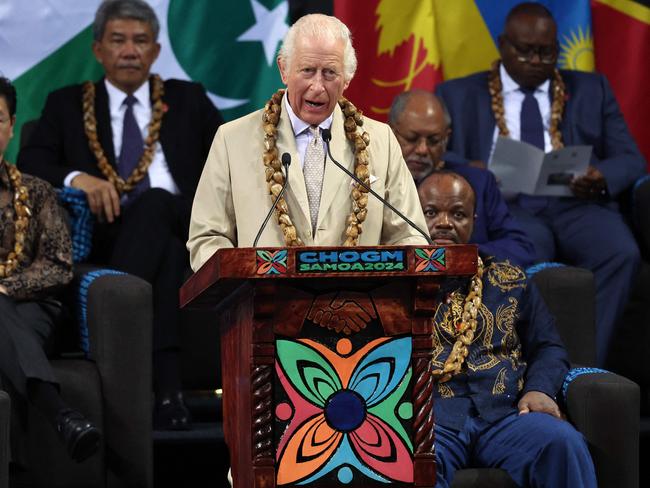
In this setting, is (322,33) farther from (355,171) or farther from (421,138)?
(421,138)

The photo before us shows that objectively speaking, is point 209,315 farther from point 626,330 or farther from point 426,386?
point 426,386

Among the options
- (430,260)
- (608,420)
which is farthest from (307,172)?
(608,420)

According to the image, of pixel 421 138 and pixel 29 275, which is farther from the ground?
pixel 421 138

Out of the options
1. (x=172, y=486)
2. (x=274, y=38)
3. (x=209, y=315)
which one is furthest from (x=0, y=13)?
(x=172, y=486)

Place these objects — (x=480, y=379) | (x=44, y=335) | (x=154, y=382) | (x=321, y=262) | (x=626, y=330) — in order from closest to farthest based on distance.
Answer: (x=321, y=262), (x=480, y=379), (x=44, y=335), (x=154, y=382), (x=626, y=330)

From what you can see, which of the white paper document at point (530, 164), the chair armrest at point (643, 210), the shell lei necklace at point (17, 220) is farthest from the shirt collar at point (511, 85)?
the shell lei necklace at point (17, 220)

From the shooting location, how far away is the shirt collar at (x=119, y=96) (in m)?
5.04

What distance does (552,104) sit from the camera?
17.6 feet

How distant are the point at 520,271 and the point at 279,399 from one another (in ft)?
4.62

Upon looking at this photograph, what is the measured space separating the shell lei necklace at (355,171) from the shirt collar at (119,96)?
6.42 feet

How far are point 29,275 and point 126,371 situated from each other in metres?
0.43

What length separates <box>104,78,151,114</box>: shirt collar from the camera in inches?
198

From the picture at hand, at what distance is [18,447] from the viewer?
150 inches

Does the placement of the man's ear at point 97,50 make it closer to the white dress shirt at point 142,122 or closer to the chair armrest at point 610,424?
the white dress shirt at point 142,122
